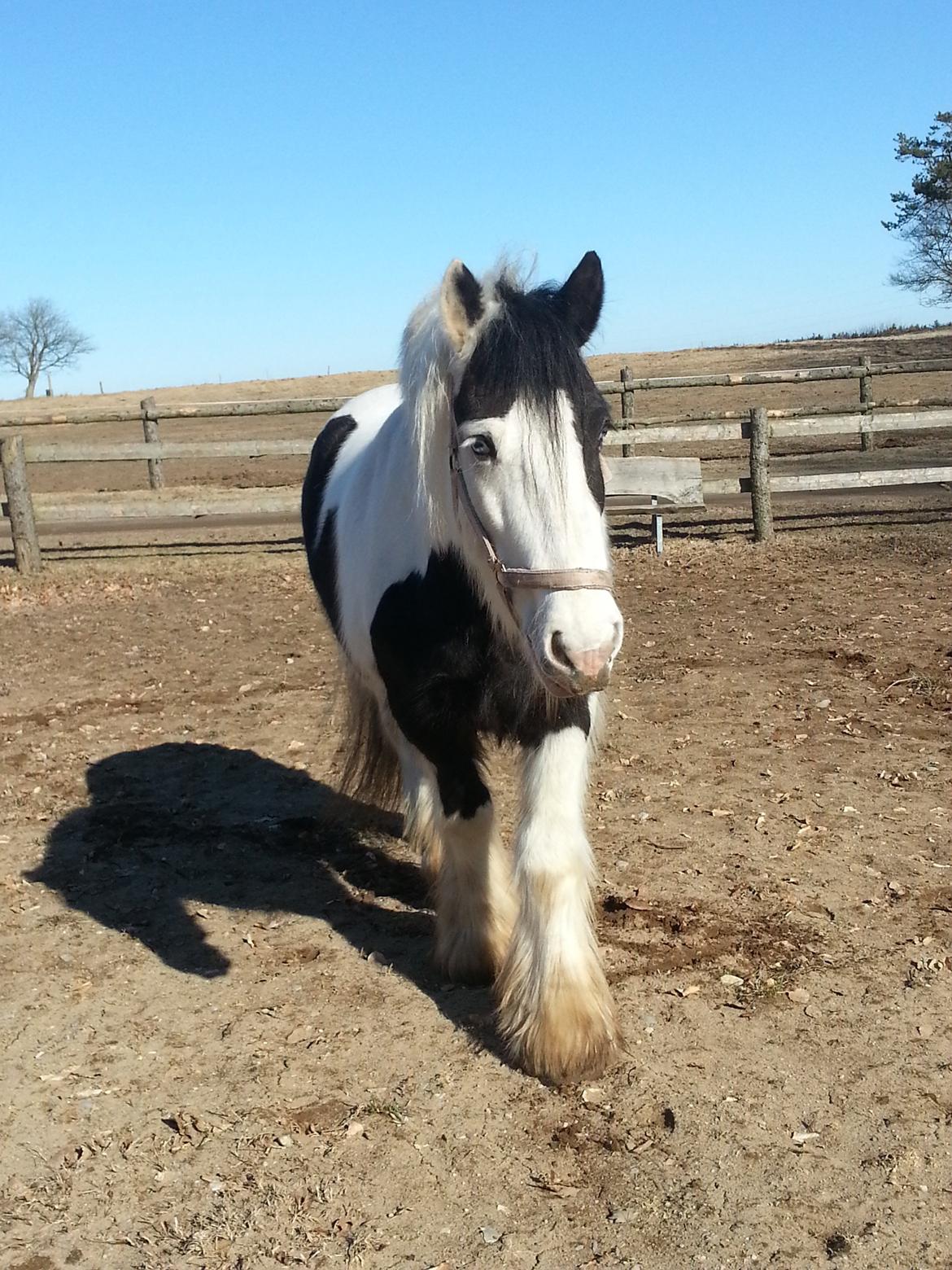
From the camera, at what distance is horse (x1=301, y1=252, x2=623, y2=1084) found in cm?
242

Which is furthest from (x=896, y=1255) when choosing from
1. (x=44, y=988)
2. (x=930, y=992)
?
(x=44, y=988)

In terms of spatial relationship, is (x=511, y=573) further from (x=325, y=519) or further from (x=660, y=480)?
(x=660, y=480)

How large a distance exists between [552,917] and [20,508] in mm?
9253

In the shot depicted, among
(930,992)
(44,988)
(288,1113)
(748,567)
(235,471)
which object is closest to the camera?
(288,1113)

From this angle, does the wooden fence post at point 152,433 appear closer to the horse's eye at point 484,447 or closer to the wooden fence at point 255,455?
the wooden fence at point 255,455

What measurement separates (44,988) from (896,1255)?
8.22ft

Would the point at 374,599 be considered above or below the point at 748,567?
above

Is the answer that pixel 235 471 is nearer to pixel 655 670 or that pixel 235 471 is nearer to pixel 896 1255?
pixel 655 670

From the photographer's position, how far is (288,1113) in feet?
8.70

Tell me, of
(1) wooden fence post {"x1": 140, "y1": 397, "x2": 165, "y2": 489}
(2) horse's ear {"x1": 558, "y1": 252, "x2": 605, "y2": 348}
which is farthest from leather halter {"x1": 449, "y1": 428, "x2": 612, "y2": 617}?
(1) wooden fence post {"x1": 140, "y1": 397, "x2": 165, "y2": 489}

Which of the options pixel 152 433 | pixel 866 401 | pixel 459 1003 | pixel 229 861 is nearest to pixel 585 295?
pixel 459 1003

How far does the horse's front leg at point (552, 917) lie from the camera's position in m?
2.80

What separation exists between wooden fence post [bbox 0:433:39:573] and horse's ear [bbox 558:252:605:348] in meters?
9.05

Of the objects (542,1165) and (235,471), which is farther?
(235,471)
